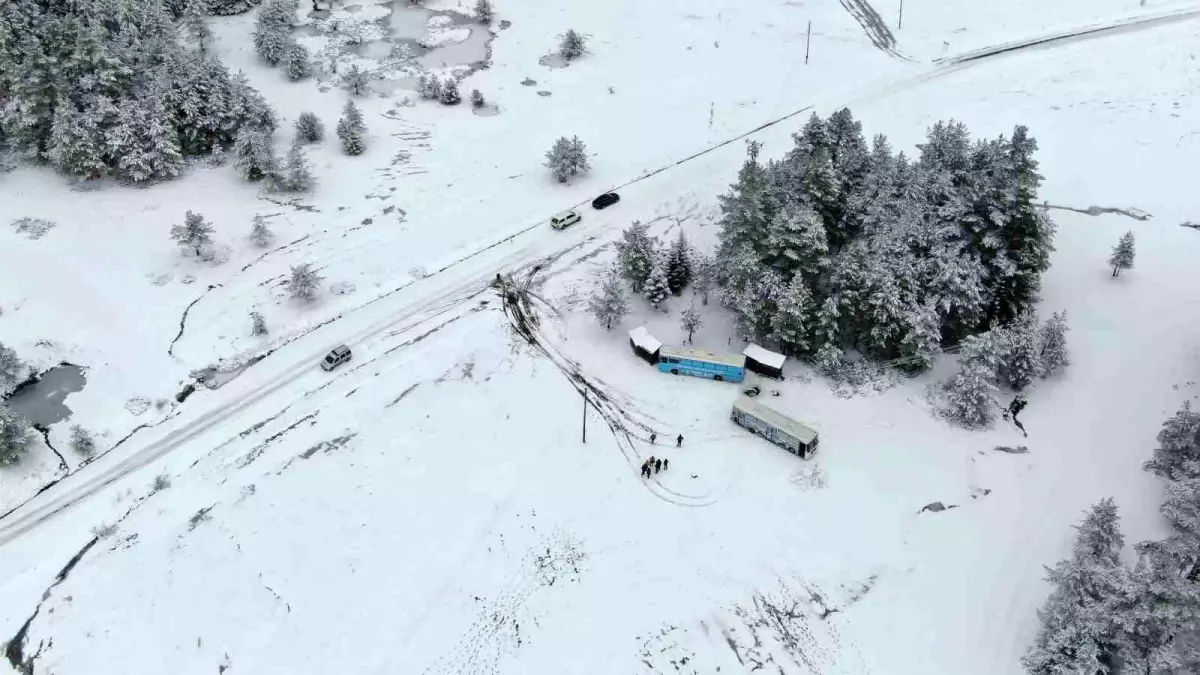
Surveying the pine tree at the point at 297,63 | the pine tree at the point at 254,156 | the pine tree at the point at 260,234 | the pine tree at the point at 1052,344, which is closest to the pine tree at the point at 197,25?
the pine tree at the point at 297,63

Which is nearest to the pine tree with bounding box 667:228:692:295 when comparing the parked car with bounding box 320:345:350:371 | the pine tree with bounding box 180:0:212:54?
the parked car with bounding box 320:345:350:371

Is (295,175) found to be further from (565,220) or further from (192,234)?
(565,220)

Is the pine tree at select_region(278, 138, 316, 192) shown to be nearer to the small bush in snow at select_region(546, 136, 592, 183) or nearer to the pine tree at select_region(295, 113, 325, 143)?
the pine tree at select_region(295, 113, 325, 143)

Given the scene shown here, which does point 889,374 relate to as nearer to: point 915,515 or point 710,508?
point 915,515

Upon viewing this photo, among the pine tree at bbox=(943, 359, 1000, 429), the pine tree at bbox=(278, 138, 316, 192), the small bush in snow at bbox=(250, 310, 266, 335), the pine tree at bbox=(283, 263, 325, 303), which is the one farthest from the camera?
the pine tree at bbox=(278, 138, 316, 192)

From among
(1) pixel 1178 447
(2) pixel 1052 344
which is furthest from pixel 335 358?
(1) pixel 1178 447

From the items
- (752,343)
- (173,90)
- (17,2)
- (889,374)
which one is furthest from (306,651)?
(17,2)

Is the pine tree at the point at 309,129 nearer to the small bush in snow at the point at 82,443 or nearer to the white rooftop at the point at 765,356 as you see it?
Answer: the small bush in snow at the point at 82,443

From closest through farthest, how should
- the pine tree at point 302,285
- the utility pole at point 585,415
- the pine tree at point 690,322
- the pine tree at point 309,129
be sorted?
1. the utility pole at point 585,415
2. the pine tree at point 690,322
3. the pine tree at point 302,285
4. the pine tree at point 309,129
